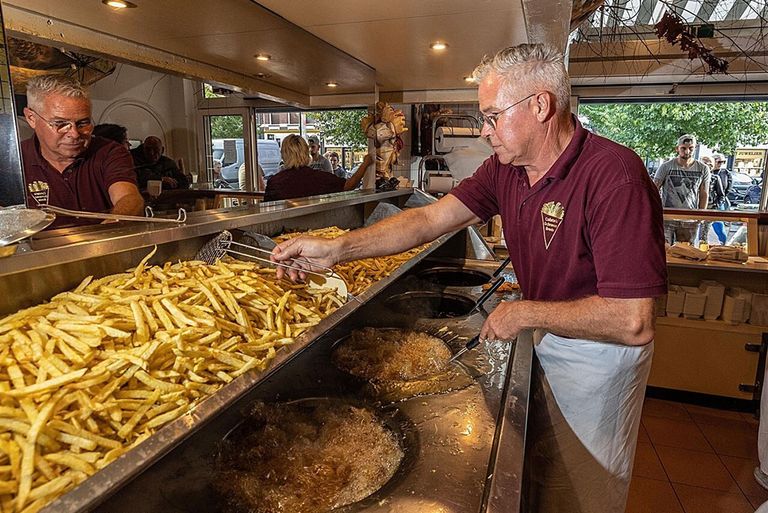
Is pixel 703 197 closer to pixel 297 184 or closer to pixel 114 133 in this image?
pixel 297 184

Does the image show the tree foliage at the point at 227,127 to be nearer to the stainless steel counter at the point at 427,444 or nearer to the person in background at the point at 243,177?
the person in background at the point at 243,177

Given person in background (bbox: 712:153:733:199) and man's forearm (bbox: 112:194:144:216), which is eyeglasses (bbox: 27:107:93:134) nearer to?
man's forearm (bbox: 112:194:144:216)

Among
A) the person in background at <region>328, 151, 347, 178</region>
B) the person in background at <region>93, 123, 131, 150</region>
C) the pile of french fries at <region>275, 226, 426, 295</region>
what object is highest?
the person in background at <region>93, 123, 131, 150</region>

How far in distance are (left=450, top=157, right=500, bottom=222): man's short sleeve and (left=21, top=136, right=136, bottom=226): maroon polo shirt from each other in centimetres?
160

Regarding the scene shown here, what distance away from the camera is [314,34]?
11.7 feet

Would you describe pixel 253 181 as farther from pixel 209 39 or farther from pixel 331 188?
pixel 209 39

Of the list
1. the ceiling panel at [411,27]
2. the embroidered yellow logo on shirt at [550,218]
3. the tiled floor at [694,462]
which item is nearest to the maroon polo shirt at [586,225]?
the embroidered yellow logo on shirt at [550,218]

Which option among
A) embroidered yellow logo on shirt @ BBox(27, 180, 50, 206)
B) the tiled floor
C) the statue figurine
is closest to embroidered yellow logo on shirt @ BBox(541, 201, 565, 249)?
embroidered yellow logo on shirt @ BBox(27, 180, 50, 206)

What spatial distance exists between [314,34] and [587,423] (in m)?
3.11

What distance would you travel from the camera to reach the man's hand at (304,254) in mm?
2035

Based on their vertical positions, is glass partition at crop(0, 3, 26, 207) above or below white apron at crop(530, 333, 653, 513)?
above

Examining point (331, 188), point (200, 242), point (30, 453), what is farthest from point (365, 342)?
point (331, 188)

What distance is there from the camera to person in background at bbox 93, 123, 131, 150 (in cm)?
218

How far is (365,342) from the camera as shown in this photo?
7.29 ft
